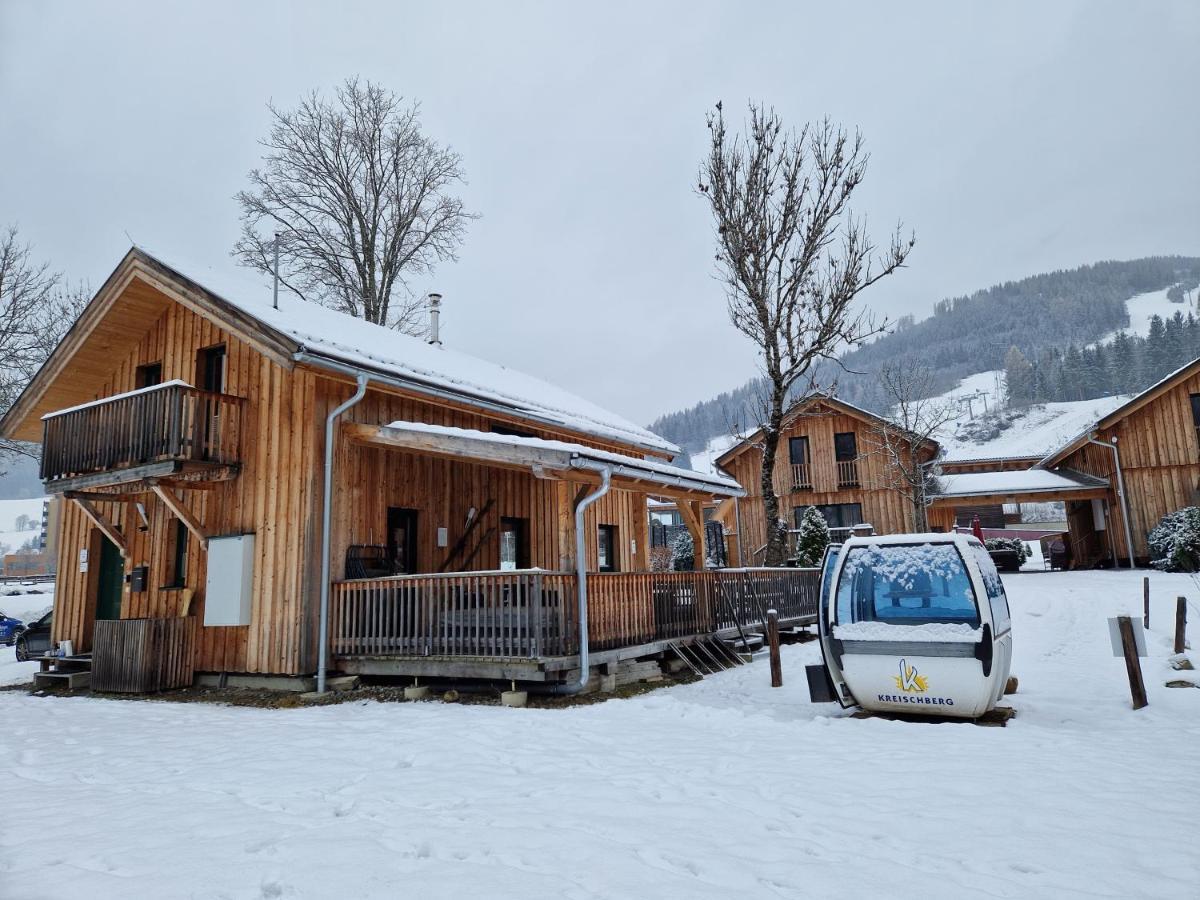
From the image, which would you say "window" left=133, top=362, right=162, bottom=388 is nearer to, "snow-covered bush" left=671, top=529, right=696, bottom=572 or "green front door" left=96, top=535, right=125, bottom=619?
"green front door" left=96, top=535, right=125, bottom=619

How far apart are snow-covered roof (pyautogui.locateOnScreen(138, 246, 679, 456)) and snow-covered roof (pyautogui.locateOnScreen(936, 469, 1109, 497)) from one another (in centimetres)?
1375

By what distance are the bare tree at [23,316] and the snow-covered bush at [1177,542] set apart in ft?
106

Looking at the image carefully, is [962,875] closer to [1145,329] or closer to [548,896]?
[548,896]

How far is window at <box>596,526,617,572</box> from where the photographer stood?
58.2 ft

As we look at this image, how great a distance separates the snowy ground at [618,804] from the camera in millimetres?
3574

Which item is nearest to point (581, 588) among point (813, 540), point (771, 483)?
point (771, 483)

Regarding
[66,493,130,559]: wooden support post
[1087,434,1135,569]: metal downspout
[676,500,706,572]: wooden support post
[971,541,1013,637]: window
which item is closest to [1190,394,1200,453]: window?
[1087,434,1135,569]: metal downspout

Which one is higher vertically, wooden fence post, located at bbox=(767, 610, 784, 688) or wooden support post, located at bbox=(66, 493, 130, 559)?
wooden support post, located at bbox=(66, 493, 130, 559)

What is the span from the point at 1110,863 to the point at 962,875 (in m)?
0.76

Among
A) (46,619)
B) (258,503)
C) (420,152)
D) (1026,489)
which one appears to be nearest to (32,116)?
(420,152)

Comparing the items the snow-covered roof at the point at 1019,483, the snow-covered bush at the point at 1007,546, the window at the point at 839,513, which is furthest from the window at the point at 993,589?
the window at the point at 839,513

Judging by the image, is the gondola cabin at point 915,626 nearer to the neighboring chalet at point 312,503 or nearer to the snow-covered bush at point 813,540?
the neighboring chalet at point 312,503

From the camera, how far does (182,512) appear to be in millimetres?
11391

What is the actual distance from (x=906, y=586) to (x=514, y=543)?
Result: 343 inches
